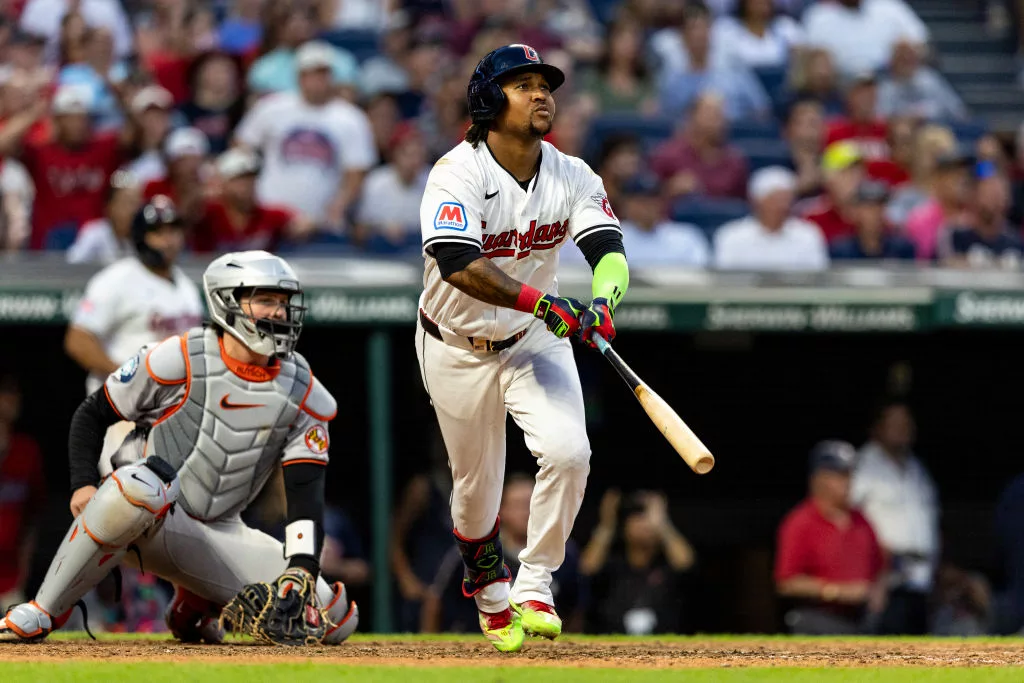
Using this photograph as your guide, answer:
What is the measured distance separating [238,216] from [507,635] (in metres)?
4.01

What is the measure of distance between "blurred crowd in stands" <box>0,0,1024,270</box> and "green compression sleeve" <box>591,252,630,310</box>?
12.7ft

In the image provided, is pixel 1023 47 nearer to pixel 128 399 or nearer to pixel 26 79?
pixel 26 79

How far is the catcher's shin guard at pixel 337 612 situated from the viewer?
543cm

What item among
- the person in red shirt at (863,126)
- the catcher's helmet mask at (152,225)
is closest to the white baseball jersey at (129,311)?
the catcher's helmet mask at (152,225)

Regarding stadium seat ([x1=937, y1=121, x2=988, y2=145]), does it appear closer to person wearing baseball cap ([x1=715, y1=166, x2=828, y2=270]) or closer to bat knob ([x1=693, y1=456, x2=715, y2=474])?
person wearing baseball cap ([x1=715, y1=166, x2=828, y2=270])

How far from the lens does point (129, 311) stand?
23.0 ft

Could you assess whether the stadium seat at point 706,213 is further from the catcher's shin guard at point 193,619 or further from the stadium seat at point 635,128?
the catcher's shin guard at point 193,619

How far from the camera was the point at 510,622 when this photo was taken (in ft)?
17.8

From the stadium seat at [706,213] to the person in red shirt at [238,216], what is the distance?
2461mm

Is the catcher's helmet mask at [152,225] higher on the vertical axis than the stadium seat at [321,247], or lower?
lower

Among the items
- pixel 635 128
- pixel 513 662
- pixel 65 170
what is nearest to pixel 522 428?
pixel 513 662

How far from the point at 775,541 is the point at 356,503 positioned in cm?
235

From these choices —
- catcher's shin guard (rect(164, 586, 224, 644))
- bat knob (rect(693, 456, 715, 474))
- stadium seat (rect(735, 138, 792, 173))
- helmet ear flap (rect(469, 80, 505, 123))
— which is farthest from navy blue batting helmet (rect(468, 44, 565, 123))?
stadium seat (rect(735, 138, 792, 173))

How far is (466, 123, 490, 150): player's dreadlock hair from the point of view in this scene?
5.12 m
